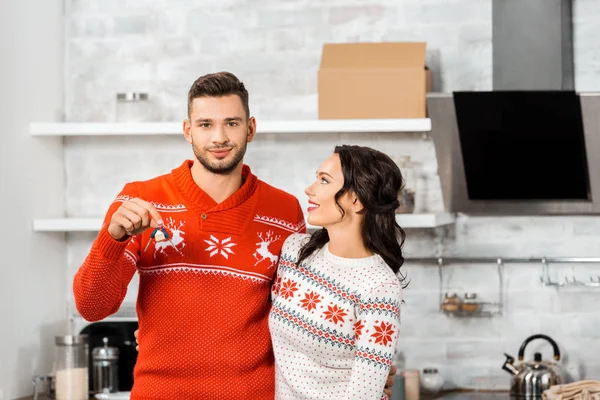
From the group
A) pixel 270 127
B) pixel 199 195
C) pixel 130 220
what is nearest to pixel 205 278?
pixel 199 195

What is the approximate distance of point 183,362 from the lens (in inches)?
82.0

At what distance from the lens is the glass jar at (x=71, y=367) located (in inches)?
129

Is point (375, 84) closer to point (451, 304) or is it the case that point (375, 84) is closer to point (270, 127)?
point (270, 127)

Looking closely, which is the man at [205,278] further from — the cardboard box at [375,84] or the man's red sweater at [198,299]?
the cardboard box at [375,84]

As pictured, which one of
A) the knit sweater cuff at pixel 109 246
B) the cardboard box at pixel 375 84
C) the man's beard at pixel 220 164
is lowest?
the knit sweater cuff at pixel 109 246

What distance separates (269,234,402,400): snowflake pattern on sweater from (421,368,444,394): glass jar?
146 cm

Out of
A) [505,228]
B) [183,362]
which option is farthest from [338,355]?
[505,228]

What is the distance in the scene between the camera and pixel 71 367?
3.30m

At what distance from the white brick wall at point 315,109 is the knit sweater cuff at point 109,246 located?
65.9 inches

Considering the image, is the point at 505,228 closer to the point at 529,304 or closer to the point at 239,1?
the point at 529,304

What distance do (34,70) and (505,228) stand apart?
1774 mm

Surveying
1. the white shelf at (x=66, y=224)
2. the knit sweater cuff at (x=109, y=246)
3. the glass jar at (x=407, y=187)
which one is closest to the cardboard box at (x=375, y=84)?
the glass jar at (x=407, y=187)

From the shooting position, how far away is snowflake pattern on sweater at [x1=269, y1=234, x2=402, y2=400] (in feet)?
5.97

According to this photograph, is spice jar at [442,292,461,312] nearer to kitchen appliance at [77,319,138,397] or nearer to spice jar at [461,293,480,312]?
spice jar at [461,293,480,312]
